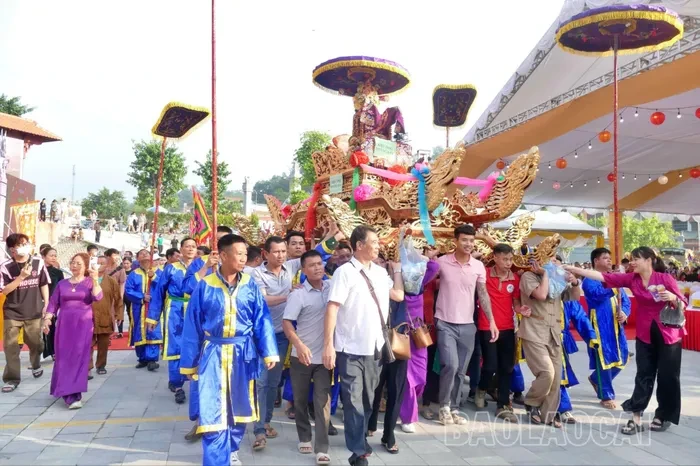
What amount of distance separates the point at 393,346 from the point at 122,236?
25.1 meters

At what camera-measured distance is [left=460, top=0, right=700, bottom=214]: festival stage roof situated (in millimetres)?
8328

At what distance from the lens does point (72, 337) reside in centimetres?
436

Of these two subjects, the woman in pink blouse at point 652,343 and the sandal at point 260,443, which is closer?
the sandal at point 260,443

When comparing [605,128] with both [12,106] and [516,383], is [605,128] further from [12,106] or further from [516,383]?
[12,106]

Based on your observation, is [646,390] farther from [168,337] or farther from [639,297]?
[168,337]

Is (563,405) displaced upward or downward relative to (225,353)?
downward

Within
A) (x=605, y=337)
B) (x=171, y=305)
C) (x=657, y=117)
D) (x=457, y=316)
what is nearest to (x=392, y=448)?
(x=457, y=316)

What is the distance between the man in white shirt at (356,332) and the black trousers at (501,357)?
147 centimetres

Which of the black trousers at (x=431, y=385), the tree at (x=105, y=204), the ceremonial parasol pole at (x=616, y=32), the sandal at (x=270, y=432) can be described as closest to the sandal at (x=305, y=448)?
the sandal at (x=270, y=432)

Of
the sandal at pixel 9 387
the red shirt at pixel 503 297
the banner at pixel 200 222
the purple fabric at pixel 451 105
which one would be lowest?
the sandal at pixel 9 387

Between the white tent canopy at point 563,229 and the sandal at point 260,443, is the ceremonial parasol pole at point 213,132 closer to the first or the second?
the sandal at point 260,443

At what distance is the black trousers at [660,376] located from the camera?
3.66 m

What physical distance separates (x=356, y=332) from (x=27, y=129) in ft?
72.3

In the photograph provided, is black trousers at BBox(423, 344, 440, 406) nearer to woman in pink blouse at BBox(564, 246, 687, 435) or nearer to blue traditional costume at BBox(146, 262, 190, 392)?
woman in pink blouse at BBox(564, 246, 687, 435)
